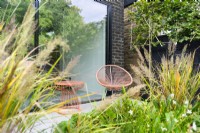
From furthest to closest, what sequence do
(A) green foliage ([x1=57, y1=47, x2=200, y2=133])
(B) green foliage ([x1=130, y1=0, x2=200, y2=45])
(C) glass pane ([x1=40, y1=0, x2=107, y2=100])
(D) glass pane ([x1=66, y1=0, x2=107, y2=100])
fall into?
1. (D) glass pane ([x1=66, y1=0, x2=107, y2=100])
2. (B) green foliage ([x1=130, y1=0, x2=200, y2=45])
3. (C) glass pane ([x1=40, y1=0, x2=107, y2=100])
4. (A) green foliage ([x1=57, y1=47, x2=200, y2=133])

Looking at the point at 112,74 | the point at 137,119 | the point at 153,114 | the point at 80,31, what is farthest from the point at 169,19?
the point at 137,119

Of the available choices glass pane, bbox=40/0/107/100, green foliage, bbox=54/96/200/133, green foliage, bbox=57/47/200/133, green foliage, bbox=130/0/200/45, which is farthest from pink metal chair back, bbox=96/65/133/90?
green foliage, bbox=54/96/200/133

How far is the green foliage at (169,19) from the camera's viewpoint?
Result: 392cm

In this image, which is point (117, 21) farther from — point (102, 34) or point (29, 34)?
point (29, 34)

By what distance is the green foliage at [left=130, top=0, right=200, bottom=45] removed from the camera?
392 cm

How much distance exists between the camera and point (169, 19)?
4.23 m

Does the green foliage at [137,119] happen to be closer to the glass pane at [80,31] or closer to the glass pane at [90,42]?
the glass pane at [80,31]

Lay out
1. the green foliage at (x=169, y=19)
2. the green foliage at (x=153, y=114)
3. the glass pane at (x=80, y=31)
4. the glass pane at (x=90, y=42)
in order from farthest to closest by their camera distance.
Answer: the glass pane at (x=90, y=42), the green foliage at (x=169, y=19), the glass pane at (x=80, y=31), the green foliage at (x=153, y=114)

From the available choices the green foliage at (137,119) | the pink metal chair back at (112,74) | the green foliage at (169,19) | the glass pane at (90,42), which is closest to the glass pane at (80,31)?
the glass pane at (90,42)

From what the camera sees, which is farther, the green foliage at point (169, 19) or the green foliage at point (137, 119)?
the green foliage at point (169, 19)

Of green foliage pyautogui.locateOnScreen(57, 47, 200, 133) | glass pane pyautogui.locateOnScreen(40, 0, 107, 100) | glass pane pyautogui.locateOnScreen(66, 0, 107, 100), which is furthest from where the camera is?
glass pane pyautogui.locateOnScreen(66, 0, 107, 100)

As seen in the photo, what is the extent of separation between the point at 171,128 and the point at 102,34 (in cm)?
348

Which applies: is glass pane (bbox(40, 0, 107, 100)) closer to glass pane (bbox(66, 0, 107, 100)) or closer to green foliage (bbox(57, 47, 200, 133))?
glass pane (bbox(66, 0, 107, 100))

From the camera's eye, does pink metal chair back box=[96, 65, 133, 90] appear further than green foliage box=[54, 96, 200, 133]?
Yes
